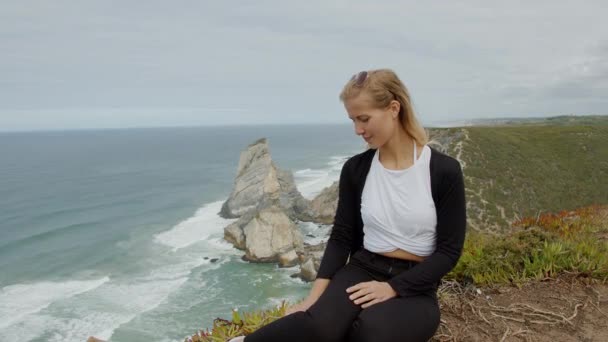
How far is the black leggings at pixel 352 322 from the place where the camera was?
2.85m

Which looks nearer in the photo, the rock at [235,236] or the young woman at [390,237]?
the young woman at [390,237]

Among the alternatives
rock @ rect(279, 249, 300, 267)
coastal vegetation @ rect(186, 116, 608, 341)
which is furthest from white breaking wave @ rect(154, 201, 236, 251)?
coastal vegetation @ rect(186, 116, 608, 341)

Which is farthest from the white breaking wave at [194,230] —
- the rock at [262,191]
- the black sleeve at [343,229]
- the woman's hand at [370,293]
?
the woman's hand at [370,293]

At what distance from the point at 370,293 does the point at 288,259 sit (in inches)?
1385

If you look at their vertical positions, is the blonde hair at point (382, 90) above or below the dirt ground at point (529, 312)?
above

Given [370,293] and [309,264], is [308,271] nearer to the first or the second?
[309,264]

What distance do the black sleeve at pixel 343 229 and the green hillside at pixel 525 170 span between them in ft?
129

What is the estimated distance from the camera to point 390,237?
3271 mm

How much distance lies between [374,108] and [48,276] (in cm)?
4059

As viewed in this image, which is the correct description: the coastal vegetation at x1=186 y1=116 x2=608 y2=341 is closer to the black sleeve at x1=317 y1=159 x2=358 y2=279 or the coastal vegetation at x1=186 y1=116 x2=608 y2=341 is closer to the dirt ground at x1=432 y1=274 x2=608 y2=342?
the dirt ground at x1=432 y1=274 x2=608 y2=342

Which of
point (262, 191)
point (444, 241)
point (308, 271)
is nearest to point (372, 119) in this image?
point (444, 241)

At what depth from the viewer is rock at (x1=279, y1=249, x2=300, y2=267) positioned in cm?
3710

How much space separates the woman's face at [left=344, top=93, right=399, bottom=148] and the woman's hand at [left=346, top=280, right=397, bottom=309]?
1076 millimetres

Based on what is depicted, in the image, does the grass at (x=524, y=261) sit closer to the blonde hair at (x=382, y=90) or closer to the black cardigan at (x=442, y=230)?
the black cardigan at (x=442, y=230)
